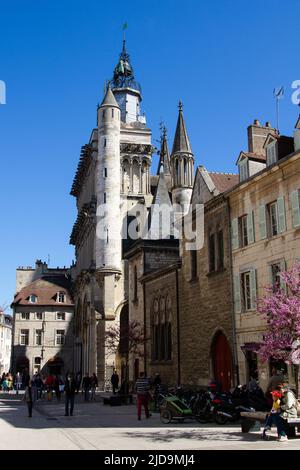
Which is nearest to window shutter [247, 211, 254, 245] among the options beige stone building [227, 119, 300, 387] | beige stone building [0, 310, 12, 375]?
beige stone building [227, 119, 300, 387]

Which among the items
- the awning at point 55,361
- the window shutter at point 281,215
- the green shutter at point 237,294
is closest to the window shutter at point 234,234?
the green shutter at point 237,294

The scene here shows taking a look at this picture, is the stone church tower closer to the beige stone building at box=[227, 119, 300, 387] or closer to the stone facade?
the stone facade

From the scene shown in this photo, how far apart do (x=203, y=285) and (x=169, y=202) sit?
25.9 m

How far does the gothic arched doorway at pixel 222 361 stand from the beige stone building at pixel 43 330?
40506mm

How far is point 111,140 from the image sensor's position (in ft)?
166

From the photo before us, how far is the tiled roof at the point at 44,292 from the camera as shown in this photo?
6494cm

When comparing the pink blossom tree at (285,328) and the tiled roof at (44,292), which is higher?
the tiled roof at (44,292)

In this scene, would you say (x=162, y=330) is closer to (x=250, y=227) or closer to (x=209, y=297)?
(x=209, y=297)

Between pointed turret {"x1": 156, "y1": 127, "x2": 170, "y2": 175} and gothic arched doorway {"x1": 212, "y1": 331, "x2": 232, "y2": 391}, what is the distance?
4668 cm

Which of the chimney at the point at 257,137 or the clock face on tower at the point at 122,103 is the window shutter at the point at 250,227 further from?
the clock face on tower at the point at 122,103

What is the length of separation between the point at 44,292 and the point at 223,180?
42380 millimetres

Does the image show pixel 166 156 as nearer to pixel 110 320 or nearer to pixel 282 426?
pixel 110 320

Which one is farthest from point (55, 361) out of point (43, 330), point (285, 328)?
point (285, 328)

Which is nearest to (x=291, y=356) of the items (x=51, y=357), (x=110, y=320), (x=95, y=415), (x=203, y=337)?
(x=95, y=415)
